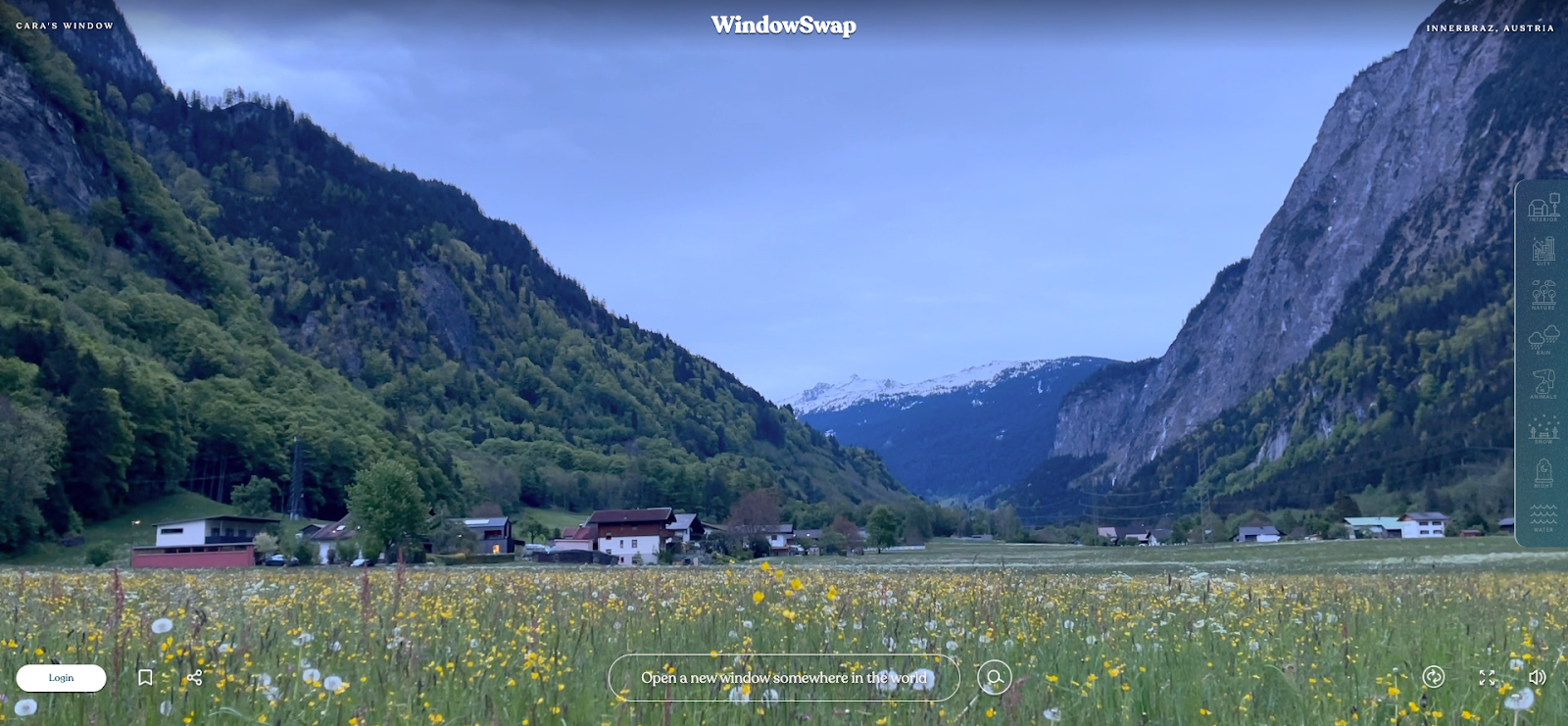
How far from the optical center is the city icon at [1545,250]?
4.27 meters

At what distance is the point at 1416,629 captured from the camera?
568cm

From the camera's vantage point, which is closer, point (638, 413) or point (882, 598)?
point (882, 598)

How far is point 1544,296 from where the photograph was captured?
167 inches

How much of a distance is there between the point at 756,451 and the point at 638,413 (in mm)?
1181

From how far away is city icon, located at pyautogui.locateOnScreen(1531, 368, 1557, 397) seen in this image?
4211 millimetres

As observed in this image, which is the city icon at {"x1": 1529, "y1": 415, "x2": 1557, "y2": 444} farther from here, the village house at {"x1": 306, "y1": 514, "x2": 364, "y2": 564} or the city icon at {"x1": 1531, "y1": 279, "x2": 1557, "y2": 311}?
the village house at {"x1": 306, "y1": 514, "x2": 364, "y2": 564}

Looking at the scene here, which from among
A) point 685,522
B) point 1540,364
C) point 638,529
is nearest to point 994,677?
point 685,522

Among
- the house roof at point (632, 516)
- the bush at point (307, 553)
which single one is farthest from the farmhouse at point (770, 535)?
the bush at point (307, 553)

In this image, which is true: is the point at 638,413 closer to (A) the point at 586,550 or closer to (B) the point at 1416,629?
(A) the point at 586,550

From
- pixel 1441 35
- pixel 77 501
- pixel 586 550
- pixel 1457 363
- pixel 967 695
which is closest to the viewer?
pixel 967 695

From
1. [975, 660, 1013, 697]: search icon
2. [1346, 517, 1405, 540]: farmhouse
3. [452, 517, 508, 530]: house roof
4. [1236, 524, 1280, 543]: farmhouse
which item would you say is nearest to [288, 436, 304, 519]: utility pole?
[452, 517, 508, 530]: house roof

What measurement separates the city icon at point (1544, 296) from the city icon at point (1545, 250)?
98mm

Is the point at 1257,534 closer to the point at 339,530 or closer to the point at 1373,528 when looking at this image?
the point at 1373,528

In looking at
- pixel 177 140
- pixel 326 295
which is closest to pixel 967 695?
pixel 326 295
